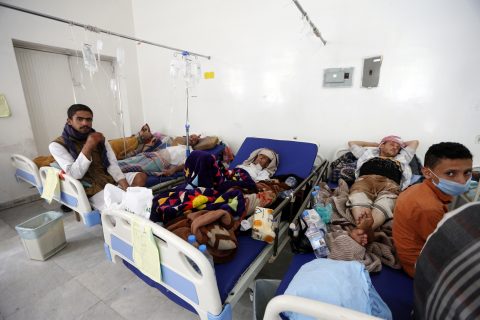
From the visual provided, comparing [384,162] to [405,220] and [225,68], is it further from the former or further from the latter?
[225,68]

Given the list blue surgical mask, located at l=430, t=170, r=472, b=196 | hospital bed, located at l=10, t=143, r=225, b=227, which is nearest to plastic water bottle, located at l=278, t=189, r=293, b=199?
blue surgical mask, located at l=430, t=170, r=472, b=196

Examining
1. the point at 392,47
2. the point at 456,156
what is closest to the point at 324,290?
the point at 456,156

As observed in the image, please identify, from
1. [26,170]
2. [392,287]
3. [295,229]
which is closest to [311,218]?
[295,229]

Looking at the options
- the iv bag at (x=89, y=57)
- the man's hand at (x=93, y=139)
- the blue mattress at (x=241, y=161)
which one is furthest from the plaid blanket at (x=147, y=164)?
the iv bag at (x=89, y=57)

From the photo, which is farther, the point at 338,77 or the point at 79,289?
the point at 338,77

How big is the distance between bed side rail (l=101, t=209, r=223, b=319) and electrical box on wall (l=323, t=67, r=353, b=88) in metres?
2.50

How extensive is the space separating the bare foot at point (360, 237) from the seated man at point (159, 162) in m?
2.18

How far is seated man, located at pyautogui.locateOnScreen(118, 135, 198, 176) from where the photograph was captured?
2.83 metres

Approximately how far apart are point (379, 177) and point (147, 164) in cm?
263

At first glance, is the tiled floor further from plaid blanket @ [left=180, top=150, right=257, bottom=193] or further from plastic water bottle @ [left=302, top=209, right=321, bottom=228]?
A: plaid blanket @ [left=180, top=150, right=257, bottom=193]

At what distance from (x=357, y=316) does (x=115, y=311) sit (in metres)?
1.63

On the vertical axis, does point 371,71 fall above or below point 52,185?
above

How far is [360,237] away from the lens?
146 centimetres

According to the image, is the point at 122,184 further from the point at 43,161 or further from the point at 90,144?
the point at 43,161
